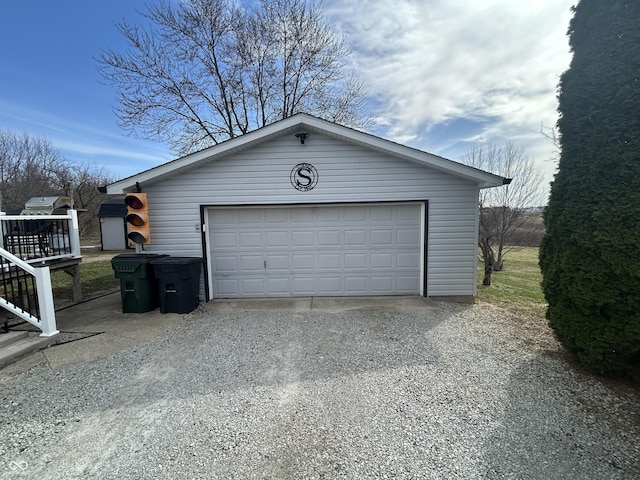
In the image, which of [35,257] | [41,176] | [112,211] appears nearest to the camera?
[35,257]

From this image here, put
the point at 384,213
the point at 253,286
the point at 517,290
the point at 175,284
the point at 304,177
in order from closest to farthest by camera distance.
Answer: the point at 175,284 → the point at 304,177 → the point at 384,213 → the point at 253,286 → the point at 517,290

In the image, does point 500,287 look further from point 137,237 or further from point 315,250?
point 137,237

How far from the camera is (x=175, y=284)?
552 cm

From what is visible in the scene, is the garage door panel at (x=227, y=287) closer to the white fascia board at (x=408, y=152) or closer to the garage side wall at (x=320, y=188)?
the garage side wall at (x=320, y=188)

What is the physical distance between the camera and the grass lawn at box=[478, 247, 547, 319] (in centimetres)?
603

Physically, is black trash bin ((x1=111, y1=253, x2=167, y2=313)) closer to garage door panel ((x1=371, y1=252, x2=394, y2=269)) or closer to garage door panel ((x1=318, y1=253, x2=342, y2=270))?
garage door panel ((x1=318, y1=253, x2=342, y2=270))

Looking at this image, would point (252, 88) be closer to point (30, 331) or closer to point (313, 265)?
point (313, 265)

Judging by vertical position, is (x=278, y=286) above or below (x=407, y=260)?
below

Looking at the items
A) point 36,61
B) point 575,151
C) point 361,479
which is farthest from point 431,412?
point 36,61

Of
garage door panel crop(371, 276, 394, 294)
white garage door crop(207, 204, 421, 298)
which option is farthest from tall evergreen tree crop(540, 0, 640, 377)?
garage door panel crop(371, 276, 394, 294)

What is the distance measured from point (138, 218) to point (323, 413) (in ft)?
17.5

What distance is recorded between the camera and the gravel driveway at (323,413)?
204 cm

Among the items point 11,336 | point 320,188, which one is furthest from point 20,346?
point 320,188

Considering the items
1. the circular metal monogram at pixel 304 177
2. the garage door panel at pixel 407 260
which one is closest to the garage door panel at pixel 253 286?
the circular metal monogram at pixel 304 177
